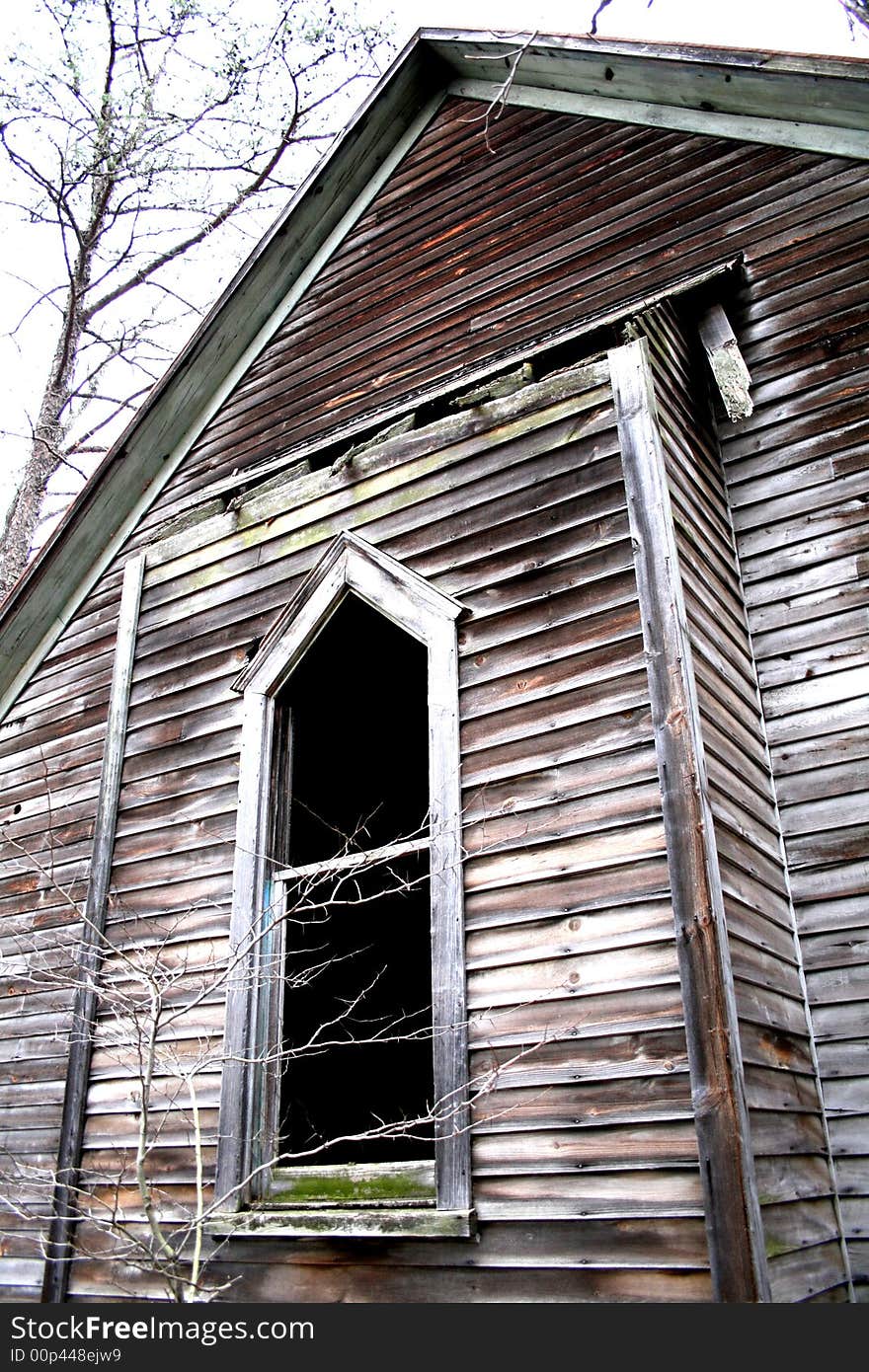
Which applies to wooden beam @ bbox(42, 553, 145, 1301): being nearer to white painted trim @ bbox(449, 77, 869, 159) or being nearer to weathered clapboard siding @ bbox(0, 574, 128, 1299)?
weathered clapboard siding @ bbox(0, 574, 128, 1299)

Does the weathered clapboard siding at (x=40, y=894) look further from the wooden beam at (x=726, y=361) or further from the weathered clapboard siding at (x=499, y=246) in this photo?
the wooden beam at (x=726, y=361)

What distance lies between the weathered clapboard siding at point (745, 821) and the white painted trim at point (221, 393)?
3158 mm

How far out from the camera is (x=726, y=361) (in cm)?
502

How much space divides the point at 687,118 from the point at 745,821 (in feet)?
14.2

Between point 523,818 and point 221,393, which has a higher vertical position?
point 221,393

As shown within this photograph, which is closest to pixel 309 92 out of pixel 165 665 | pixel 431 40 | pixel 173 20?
pixel 173 20

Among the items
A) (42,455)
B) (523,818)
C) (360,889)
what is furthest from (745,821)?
(42,455)

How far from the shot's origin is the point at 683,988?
133 inches

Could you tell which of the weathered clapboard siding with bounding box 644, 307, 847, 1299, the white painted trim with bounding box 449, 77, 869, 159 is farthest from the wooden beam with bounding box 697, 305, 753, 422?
the white painted trim with bounding box 449, 77, 869, 159

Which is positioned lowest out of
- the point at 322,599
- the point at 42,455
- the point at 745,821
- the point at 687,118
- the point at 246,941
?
the point at 246,941

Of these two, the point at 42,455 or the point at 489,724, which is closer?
the point at 489,724

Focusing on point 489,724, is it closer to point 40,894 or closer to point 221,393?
point 40,894

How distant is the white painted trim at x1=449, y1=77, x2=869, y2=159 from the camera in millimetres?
5477

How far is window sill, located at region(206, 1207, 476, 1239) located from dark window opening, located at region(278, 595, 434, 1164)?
112 cm
